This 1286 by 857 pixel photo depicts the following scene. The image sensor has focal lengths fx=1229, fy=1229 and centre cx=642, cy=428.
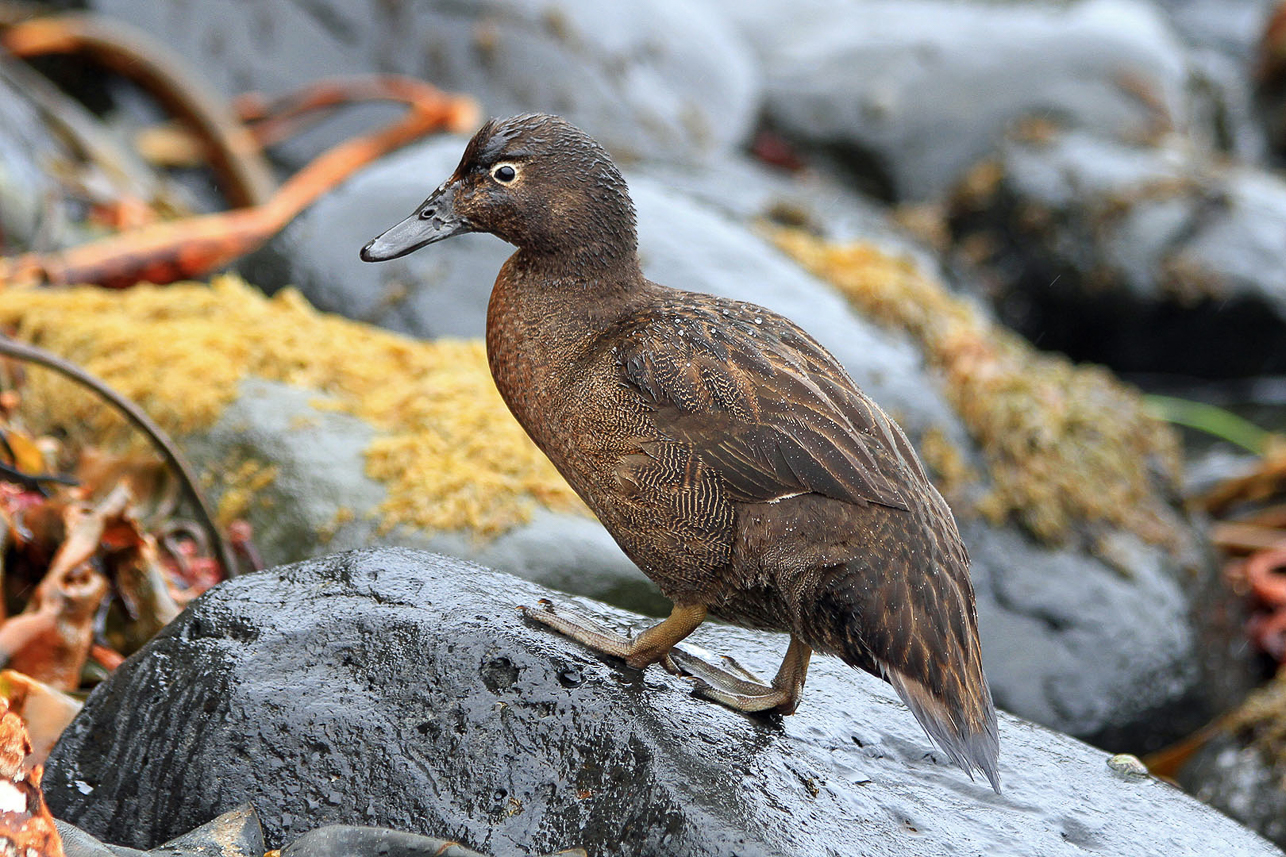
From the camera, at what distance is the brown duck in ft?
9.62

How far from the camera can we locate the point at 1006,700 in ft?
16.6

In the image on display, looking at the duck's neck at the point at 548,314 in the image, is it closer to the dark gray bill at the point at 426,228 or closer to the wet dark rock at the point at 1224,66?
the dark gray bill at the point at 426,228

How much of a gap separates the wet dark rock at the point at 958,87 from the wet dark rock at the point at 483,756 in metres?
8.22

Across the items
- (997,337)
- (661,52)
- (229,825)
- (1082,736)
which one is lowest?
(229,825)

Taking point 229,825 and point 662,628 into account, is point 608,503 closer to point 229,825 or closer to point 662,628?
point 662,628

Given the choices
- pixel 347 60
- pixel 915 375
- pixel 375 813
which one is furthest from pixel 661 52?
pixel 375 813

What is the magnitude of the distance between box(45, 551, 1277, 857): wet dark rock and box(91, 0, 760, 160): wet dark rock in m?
6.46

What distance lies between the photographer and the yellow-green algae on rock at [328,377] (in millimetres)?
4395

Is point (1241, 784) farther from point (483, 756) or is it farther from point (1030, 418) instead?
point (483, 756)

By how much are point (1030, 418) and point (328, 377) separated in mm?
3206

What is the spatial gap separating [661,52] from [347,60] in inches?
103

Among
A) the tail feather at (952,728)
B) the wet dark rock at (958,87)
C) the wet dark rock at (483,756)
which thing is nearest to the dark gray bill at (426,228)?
the wet dark rock at (483,756)

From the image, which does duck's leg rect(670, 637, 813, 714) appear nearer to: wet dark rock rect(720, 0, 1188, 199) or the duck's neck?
the duck's neck

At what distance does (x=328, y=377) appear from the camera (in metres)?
5.00
